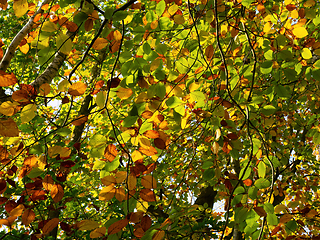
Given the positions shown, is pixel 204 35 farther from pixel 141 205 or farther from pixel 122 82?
pixel 141 205

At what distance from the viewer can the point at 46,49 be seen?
1.17 m

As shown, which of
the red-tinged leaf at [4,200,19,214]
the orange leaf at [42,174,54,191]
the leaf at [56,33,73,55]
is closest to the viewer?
the leaf at [56,33,73,55]

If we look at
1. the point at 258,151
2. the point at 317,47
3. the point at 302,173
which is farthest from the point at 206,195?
the point at 317,47

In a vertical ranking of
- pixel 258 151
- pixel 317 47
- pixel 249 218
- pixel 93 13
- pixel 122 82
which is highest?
pixel 317 47

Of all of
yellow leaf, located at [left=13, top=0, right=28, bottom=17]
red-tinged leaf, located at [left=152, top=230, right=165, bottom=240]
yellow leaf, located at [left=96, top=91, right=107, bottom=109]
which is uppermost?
yellow leaf, located at [left=13, top=0, right=28, bottom=17]

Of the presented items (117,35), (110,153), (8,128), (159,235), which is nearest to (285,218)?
(159,235)

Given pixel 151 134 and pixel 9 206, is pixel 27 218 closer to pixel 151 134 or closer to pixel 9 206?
pixel 9 206

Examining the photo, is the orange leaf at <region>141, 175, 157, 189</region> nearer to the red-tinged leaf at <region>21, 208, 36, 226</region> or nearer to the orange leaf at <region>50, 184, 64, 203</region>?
the orange leaf at <region>50, 184, 64, 203</region>

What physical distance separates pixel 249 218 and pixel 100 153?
3.03ft

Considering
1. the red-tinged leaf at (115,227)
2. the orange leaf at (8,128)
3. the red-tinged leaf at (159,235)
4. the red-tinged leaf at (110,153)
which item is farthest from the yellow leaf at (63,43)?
the red-tinged leaf at (159,235)

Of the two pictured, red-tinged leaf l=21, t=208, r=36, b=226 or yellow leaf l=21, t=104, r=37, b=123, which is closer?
yellow leaf l=21, t=104, r=37, b=123

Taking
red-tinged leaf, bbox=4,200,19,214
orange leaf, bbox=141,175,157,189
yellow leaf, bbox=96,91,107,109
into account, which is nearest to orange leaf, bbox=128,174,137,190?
orange leaf, bbox=141,175,157,189

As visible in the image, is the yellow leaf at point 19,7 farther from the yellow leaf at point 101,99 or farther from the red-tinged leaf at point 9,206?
the red-tinged leaf at point 9,206

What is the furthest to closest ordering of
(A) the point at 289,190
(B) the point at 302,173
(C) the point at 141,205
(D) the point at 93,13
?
(B) the point at 302,173
(A) the point at 289,190
(C) the point at 141,205
(D) the point at 93,13
